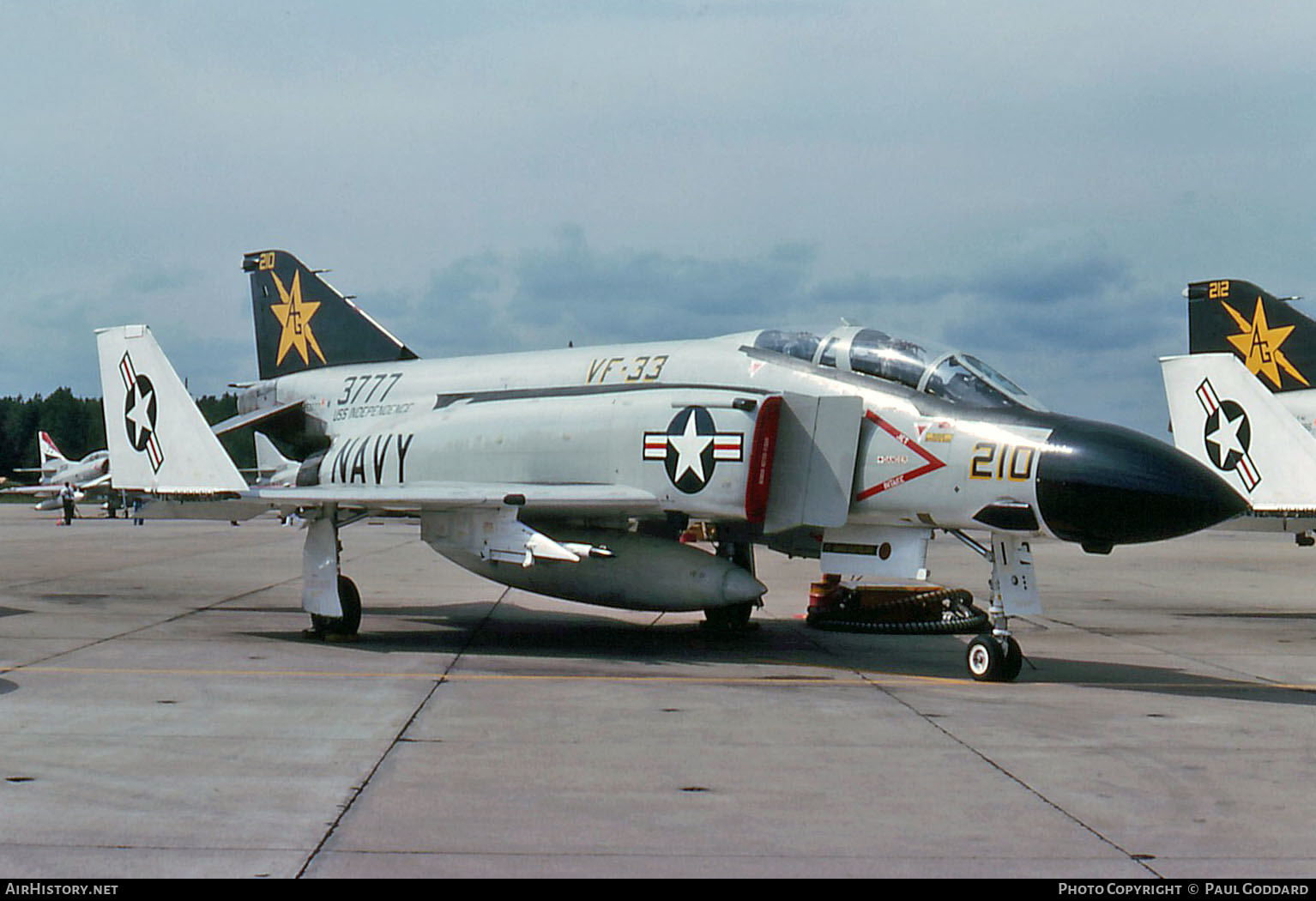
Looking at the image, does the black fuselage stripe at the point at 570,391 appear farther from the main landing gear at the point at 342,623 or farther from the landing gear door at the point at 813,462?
the main landing gear at the point at 342,623

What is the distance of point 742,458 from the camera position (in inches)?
420

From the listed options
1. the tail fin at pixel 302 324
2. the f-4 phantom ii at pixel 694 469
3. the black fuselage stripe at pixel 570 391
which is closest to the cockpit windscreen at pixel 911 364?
the f-4 phantom ii at pixel 694 469

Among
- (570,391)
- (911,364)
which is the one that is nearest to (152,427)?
(570,391)

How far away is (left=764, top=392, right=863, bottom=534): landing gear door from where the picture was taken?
10.3 meters

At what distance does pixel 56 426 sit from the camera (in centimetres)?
13162

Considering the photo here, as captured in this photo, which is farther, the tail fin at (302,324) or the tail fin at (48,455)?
the tail fin at (48,455)

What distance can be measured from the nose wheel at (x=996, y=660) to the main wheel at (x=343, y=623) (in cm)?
613

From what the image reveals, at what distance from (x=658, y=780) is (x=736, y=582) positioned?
516cm

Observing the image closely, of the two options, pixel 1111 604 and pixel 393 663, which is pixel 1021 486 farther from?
pixel 1111 604

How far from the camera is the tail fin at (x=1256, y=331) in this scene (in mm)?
19078

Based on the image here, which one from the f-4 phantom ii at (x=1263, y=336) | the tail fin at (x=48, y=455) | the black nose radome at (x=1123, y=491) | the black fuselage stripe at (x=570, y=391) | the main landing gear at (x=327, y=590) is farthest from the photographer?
the tail fin at (x=48, y=455)

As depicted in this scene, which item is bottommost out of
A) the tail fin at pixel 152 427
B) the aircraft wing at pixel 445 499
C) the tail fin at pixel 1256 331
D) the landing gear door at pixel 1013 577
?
the landing gear door at pixel 1013 577

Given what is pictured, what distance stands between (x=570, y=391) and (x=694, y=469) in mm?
2203
